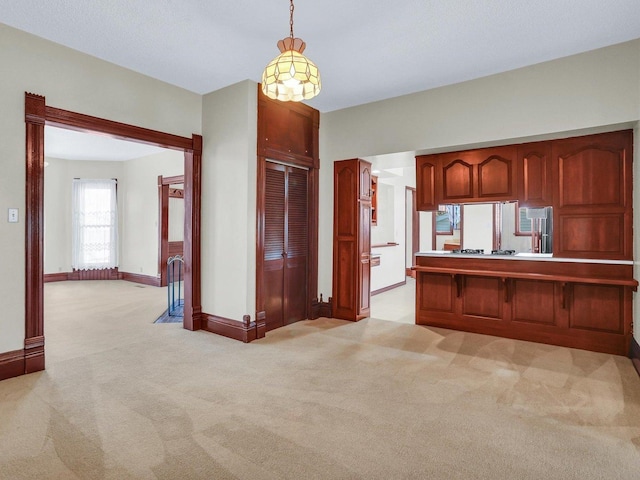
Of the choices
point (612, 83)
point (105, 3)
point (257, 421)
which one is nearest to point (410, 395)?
point (257, 421)

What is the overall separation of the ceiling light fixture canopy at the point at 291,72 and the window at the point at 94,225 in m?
7.84

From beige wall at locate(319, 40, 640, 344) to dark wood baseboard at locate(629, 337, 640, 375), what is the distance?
0.72 ft

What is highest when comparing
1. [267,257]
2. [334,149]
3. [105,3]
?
[105,3]

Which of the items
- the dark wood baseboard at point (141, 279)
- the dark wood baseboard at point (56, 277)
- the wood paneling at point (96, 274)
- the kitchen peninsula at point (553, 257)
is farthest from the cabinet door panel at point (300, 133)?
the dark wood baseboard at point (56, 277)

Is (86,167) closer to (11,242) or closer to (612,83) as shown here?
(11,242)

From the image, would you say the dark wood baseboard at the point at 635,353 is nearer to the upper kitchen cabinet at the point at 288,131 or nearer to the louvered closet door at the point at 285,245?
the louvered closet door at the point at 285,245

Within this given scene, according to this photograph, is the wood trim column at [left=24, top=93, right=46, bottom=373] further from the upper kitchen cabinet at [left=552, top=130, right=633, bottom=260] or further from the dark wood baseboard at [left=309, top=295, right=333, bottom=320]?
the upper kitchen cabinet at [left=552, top=130, right=633, bottom=260]

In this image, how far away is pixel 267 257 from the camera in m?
4.66

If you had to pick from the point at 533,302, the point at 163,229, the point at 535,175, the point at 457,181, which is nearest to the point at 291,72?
the point at 457,181

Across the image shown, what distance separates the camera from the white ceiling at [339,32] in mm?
2934

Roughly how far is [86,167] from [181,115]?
577cm

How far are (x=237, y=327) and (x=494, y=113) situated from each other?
3760mm

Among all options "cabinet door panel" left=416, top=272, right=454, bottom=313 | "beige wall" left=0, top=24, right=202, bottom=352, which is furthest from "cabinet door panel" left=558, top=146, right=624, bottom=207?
"beige wall" left=0, top=24, right=202, bottom=352

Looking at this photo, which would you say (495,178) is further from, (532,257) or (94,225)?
(94,225)
